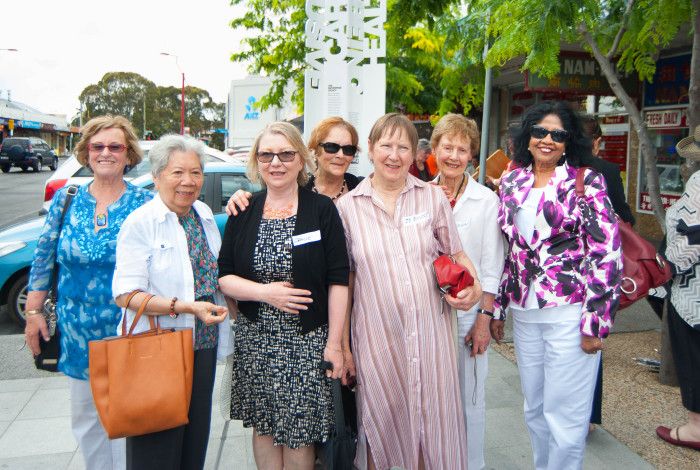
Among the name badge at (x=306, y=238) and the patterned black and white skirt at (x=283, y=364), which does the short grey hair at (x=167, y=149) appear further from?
the name badge at (x=306, y=238)

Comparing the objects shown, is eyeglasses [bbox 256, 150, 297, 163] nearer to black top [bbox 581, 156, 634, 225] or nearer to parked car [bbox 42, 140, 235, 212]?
black top [bbox 581, 156, 634, 225]

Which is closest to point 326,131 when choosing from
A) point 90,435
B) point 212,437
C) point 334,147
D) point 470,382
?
point 334,147

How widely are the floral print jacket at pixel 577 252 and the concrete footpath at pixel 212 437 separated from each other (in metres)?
1.32

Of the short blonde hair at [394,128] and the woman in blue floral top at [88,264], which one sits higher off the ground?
the short blonde hair at [394,128]

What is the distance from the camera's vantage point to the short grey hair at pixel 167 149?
2713mm

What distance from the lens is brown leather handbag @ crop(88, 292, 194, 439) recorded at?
93.4 inches

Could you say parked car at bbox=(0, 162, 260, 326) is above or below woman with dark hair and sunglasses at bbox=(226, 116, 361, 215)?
below

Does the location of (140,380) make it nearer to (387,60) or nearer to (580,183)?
(580,183)

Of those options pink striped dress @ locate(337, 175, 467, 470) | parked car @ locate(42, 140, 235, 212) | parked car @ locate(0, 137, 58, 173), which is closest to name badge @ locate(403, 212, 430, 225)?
pink striped dress @ locate(337, 175, 467, 470)

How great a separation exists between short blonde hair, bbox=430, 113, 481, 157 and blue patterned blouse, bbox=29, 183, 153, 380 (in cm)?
163

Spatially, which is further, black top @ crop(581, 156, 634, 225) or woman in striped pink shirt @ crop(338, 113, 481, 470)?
black top @ crop(581, 156, 634, 225)

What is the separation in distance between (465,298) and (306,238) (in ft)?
2.52

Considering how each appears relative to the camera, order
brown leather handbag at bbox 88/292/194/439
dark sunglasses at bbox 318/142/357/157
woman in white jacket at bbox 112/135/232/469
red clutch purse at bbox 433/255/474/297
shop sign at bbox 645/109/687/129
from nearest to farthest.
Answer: brown leather handbag at bbox 88/292/194/439 < woman in white jacket at bbox 112/135/232/469 < red clutch purse at bbox 433/255/474/297 < dark sunglasses at bbox 318/142/357/157 < shop sign at bbox 645/109/687/129

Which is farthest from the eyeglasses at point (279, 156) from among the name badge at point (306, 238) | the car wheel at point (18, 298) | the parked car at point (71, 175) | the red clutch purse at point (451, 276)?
the parked car at point (71, 175)
